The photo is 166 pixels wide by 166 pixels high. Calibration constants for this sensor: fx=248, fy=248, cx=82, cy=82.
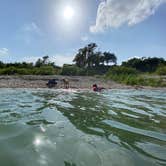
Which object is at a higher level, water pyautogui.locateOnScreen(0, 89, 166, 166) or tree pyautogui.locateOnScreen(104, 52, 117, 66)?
tree pyautogui.locateOnScreen(104, 52, 117, 66)

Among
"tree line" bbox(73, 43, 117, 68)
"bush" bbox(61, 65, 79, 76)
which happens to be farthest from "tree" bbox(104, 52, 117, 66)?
"bush" bbox(61, 65, 79, 76)

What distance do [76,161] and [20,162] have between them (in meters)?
0.86

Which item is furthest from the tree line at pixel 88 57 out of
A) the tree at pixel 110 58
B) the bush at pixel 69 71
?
the bush at pixel 69 71

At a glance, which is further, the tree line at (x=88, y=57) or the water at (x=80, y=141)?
the tree line at (x=88, y=57)

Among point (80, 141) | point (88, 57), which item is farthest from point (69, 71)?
point (80, 141)

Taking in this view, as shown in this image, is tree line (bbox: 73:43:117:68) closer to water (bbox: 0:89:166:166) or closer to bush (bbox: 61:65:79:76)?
bush (bbox: 61:65:79:76)

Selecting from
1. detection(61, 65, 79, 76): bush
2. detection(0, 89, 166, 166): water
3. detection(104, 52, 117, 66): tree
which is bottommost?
detection(0, 89, 166, 166): water

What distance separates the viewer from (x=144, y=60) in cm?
6925

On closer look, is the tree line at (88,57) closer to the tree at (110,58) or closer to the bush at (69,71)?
the tree at (110,58)

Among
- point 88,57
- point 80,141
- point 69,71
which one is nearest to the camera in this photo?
point 80,141

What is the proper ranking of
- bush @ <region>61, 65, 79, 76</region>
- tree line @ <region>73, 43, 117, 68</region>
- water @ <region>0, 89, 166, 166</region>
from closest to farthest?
1. water @ <region>0, 89, 166, 166</region>
2. bush @ <region>61, 65, 79, 76</region>
3. tree line @ <region>73, 43, 117, 68</region>

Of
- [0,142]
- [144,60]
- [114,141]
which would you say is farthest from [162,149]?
[144,60]

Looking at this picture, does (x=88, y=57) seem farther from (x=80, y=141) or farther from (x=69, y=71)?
(x=80, y=141)

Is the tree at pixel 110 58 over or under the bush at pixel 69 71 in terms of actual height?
over
